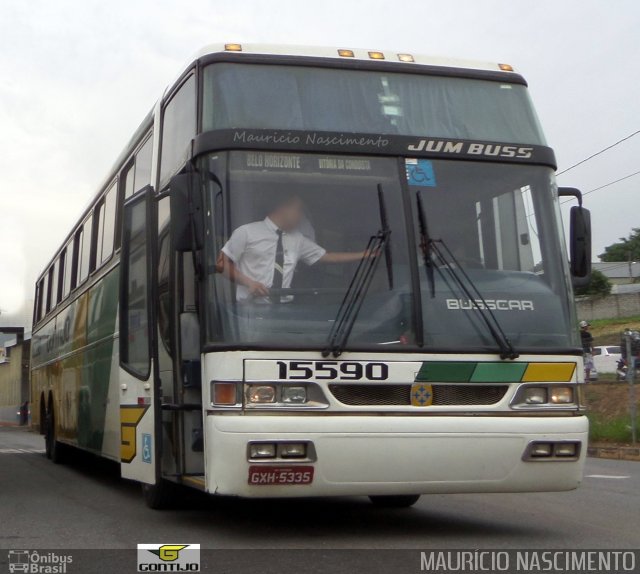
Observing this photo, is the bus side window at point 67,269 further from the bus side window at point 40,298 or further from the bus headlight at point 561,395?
the bus headlight at point 561,395

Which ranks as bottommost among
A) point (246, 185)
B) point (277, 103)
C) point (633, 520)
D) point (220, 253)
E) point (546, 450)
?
point (633, 520)

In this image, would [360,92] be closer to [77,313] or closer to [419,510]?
[419,510]

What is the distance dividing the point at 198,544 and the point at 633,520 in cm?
380

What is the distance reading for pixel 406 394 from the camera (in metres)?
7.48

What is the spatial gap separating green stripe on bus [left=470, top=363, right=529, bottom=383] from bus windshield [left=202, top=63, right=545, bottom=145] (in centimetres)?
178

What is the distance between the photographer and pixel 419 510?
999 cm

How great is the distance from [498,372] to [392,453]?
0.96m

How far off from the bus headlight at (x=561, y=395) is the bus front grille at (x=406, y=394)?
36cm

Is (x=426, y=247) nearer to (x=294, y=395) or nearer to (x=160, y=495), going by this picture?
(x=294, y=395)

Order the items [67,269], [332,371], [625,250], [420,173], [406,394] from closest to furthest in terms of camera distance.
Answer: [332,371]
[406,394]
[420,173]
[67,269]
[625,250]

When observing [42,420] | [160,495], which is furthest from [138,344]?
[42,420]

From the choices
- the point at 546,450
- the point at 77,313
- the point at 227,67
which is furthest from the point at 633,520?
the point at 77,313

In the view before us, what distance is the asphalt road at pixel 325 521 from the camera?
25.8ft

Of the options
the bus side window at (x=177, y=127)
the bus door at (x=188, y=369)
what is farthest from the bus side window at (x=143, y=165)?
the bus door at (x=188, y=369)
